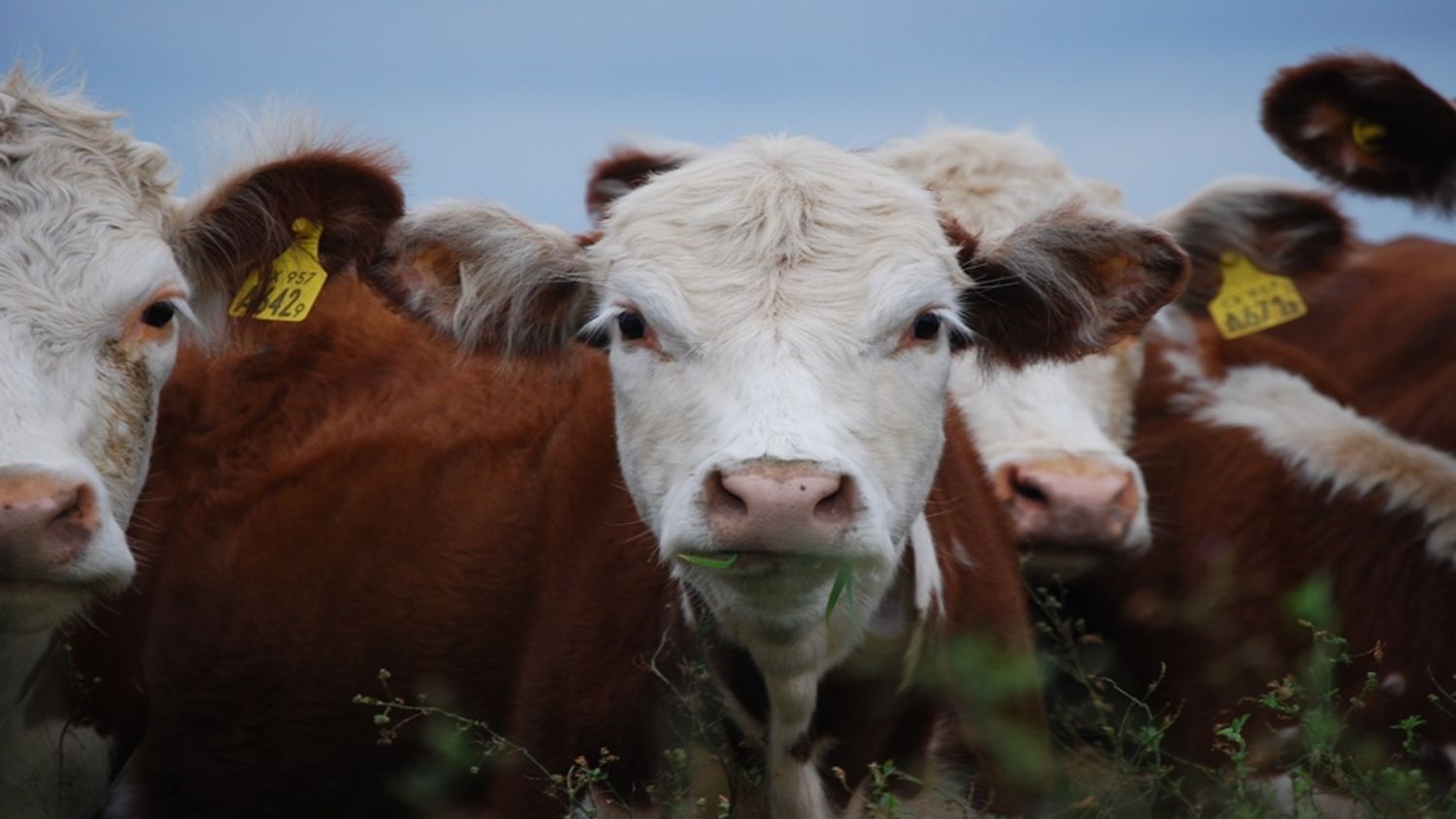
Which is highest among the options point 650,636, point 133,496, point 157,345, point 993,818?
point 157,345

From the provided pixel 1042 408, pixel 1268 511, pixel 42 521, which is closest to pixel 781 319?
pixel 42 521

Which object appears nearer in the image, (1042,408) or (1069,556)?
(1069,556)

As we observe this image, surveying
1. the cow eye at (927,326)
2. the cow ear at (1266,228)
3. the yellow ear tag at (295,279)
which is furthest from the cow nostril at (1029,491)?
the yellow ear tag at (295,279)

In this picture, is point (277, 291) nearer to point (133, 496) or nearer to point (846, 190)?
point (133, 496)

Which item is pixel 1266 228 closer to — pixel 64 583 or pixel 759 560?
pixel 759 560

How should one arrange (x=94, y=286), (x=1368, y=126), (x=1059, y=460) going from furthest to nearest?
(x=1368, y=126) < (x=1059, y=460) < (x=94, y=286)

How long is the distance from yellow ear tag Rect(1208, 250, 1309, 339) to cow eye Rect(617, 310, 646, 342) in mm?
3127

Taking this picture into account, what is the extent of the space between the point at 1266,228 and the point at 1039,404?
1.39 meters

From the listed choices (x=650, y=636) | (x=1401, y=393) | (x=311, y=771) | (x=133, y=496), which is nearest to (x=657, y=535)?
(x=650, y=636)

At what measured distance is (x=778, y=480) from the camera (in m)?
3.52

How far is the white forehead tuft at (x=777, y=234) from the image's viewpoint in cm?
411

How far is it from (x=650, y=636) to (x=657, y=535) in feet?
1.60

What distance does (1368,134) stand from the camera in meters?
6.16

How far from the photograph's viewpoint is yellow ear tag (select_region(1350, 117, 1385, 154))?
6.12 m
